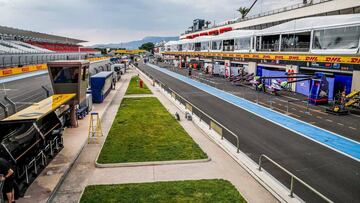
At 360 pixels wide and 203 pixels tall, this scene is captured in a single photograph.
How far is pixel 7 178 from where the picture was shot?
775 cm

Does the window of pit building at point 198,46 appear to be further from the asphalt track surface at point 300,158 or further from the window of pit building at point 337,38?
the asphalt track surface at point 300,158

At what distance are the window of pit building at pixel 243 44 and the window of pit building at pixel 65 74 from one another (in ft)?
133

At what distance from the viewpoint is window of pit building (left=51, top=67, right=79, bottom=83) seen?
16797 millimetres

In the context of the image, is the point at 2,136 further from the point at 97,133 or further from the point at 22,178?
the point at 97,133

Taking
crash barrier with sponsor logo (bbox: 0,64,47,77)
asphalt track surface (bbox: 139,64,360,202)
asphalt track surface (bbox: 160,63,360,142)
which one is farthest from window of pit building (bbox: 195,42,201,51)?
asphalt track surface (bbox: 139,64,360,202)

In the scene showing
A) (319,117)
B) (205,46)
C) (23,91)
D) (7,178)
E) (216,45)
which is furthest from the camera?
(205,46)

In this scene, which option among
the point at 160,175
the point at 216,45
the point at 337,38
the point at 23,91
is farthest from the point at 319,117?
the point at 216,45

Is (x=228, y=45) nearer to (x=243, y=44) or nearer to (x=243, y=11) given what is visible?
(x=243, y=44)

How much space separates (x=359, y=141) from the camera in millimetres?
16391

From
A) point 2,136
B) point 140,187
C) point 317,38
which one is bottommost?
point 140,187

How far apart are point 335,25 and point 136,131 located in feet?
84.1

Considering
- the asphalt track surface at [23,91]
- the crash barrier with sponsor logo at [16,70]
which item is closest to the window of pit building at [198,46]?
the crash barrier with sponsor logo at [16,70]

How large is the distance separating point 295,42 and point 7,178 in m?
38.4

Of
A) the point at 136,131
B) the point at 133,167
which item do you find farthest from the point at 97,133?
the point at 133,167
